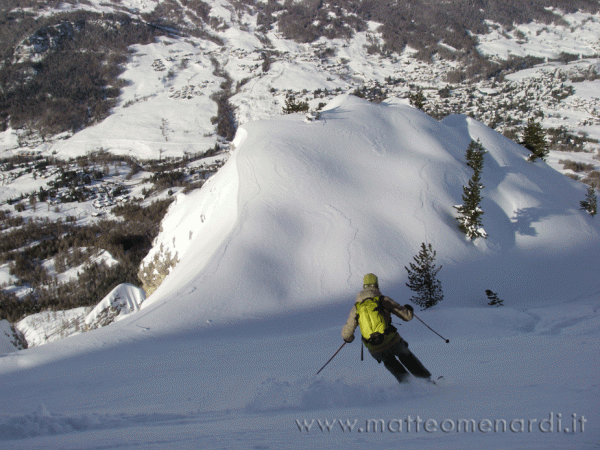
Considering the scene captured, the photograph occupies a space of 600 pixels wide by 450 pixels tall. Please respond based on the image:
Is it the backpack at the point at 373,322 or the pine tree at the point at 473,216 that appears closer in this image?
the backpack at the point at 373,322

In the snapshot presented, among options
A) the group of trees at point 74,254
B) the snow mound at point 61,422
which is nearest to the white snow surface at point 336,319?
the snow mound at point 61,422

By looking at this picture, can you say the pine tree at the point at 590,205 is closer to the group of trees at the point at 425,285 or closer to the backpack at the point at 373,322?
the group of trees at the point at 425,285

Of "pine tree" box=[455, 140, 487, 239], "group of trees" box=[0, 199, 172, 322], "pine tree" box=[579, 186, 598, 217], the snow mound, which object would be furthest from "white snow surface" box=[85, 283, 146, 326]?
"pine tree" box=[579, 186, 598, 217]

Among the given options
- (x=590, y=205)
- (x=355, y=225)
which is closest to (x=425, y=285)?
(x=355, y=225)

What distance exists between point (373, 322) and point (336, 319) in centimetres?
931

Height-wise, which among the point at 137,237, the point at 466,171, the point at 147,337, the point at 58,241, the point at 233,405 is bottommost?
the point at 58,241

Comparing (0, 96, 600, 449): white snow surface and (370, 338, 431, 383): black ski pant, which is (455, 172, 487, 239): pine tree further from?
(370, 338, 431, 383): black ski pant

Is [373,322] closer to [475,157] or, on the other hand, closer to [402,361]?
[402,361]

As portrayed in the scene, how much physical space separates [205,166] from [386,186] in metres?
105

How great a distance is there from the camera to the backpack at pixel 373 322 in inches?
220

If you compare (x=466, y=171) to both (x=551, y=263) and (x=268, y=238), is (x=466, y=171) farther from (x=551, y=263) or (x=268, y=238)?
(x=268, y=238)

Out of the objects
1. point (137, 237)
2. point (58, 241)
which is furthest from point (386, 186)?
point (58, 241)

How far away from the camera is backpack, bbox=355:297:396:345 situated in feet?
18.3

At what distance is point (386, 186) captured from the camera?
81.0 feet
